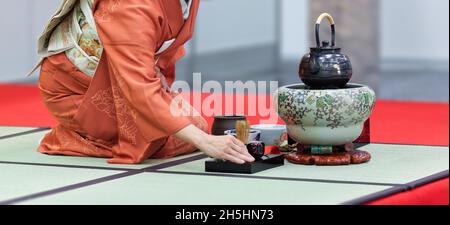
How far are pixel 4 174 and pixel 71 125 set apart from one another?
1.45 feet

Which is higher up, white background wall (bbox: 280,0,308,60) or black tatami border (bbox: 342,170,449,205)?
white background wall (bbox: 280,0,308,60)

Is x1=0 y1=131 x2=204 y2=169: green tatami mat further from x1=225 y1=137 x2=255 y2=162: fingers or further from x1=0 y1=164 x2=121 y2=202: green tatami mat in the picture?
x1=225 y1=137 x2=255 y2=162: fingers

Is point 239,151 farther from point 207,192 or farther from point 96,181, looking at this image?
point 96,181

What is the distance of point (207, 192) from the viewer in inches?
109

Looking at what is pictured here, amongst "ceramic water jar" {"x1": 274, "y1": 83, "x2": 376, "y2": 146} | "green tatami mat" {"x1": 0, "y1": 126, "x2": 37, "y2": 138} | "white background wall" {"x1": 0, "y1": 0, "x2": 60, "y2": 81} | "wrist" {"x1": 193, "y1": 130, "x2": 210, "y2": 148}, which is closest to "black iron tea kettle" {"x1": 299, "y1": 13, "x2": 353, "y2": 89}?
"ceramic water jar" {"x1": 274, "y1": 83, "x2": 376, "y2": 146}

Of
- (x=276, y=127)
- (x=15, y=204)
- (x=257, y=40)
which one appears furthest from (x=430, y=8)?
(x=15, y=204)

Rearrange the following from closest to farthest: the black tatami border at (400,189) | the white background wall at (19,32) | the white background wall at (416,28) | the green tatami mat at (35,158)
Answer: the black tatami border at (400,189), the green tatami mat at (35,158), the white background wall at (19,32), the white background wall at (416,28)

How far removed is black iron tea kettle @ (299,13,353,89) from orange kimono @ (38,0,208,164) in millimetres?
398

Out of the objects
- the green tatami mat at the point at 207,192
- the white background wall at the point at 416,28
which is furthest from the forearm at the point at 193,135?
the white background wall at the point at 416,28

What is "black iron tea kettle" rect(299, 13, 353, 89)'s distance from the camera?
3.12 m

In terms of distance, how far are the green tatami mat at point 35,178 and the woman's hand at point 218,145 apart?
0.86 feet

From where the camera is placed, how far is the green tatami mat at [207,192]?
2654mm

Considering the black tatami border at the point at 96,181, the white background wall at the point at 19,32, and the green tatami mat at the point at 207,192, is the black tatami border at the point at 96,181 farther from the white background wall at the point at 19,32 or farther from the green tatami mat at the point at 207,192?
the white background wall at the point at 19,32

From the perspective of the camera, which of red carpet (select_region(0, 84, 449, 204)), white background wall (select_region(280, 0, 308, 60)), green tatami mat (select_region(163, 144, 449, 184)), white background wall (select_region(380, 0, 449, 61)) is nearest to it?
green tatami mat (select_region(163, 144, 449, 184))
